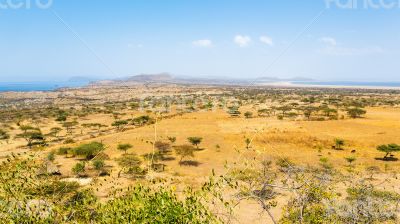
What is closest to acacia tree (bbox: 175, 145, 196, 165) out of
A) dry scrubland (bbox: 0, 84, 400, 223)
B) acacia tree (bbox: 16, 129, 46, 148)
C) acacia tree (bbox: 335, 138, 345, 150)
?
dry scrubland (bbox: 0, 84, 400, 223)

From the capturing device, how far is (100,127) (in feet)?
163

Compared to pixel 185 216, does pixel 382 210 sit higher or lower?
lower

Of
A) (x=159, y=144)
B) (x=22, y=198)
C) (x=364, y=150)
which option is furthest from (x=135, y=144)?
(x=22, y=198)

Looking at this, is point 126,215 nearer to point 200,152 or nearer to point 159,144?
point 200,152

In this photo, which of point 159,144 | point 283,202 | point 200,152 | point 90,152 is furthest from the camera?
point 159,144

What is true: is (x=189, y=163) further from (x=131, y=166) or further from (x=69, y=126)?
(x=69, y=126)

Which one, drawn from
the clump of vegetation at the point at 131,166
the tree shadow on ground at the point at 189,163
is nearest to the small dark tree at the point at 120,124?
the clump of vegetation at the point at 131,166

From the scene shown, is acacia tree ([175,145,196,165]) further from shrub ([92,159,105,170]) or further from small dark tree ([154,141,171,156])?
shrub ([92,159,105,170])

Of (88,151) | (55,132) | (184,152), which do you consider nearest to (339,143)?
(184,152)

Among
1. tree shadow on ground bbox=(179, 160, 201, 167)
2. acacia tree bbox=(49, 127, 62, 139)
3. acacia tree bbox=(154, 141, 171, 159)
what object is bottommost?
acacia tree bbox=(49, 127, 62, 139)

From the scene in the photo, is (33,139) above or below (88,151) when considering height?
below

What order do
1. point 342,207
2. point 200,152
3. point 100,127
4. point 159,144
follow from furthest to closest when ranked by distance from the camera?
1. point 100,127
2. point 159,144
3. point 200,152
4. point 342,207

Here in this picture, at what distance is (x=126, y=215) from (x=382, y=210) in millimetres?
13064

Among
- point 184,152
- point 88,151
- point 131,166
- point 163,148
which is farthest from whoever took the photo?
point 163,148
